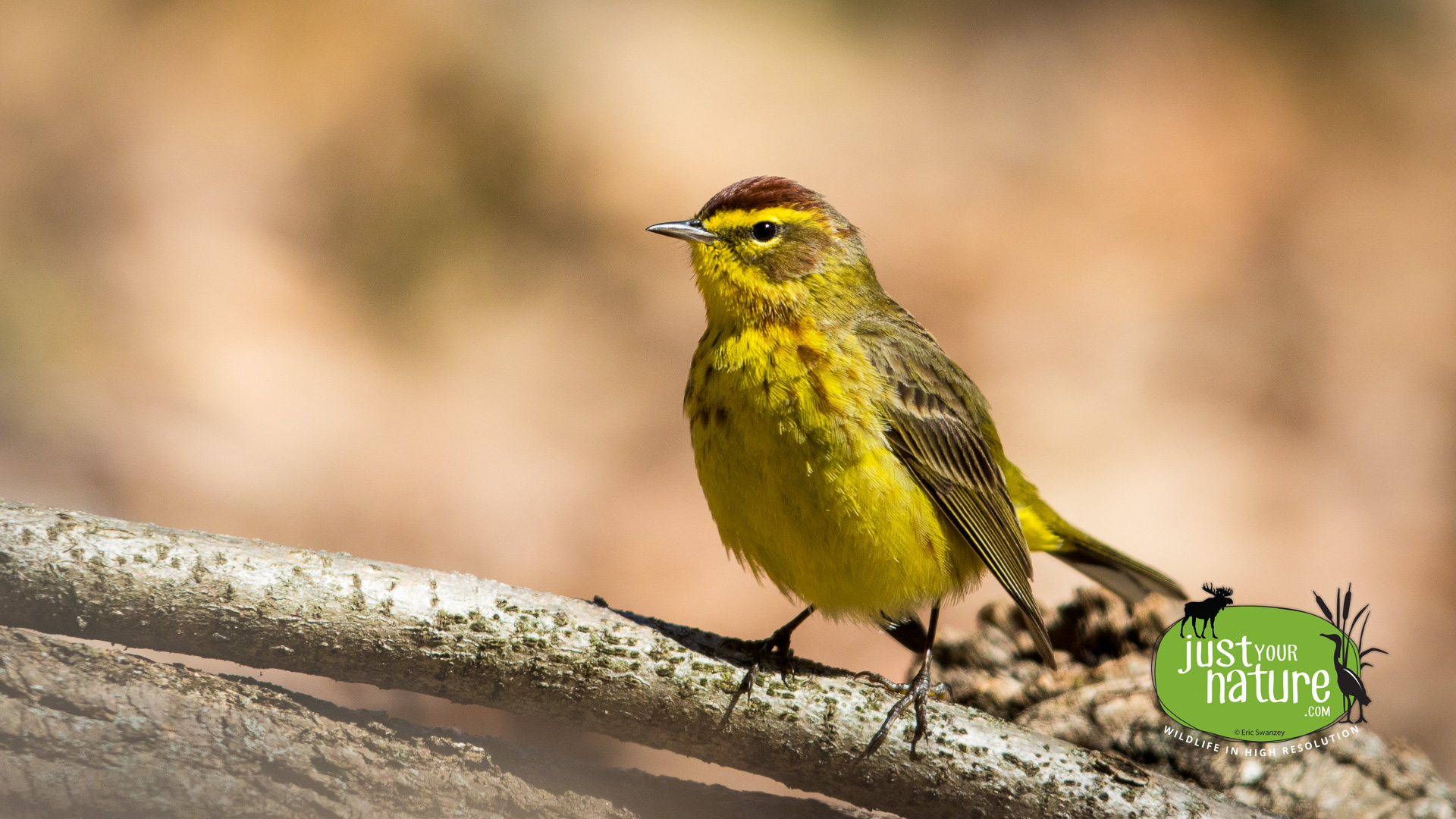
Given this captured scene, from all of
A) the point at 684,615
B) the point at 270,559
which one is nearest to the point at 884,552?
the point at 270,559

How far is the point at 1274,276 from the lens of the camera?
7.22 meters

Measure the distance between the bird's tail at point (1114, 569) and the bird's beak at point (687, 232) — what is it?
6.00 ft

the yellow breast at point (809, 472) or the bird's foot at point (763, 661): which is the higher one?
the yellow breast at point (809, 472)

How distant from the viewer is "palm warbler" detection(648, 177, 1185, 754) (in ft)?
9.50

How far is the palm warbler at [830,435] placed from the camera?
2896 mm

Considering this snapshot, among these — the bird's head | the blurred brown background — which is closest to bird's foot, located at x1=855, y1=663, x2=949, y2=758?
the bird's head

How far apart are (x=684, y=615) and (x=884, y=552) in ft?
8.57

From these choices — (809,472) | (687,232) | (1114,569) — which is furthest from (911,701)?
(687,232)

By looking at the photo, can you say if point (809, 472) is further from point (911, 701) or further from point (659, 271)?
point (659, 271)

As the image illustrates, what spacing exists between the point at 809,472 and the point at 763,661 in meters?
0.55

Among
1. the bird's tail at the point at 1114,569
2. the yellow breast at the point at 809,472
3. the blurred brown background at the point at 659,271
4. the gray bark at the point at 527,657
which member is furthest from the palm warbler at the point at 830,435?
the blurred brown background at the point at 659,271

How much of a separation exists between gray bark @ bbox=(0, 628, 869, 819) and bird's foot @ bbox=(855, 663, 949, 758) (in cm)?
60

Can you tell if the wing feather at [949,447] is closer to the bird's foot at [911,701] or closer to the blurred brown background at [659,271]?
the bird's foot at [911,701]

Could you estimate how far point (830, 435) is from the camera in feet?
9.48
